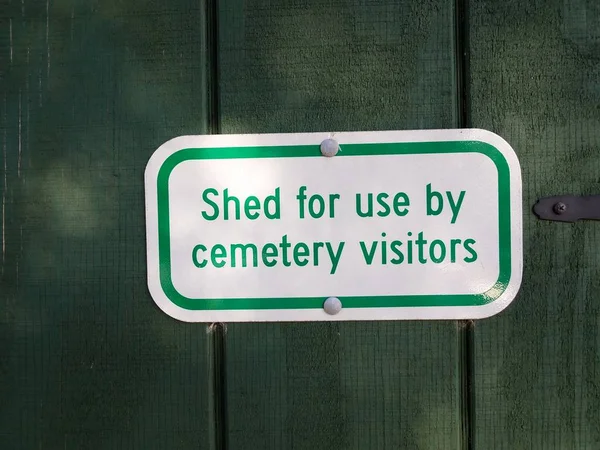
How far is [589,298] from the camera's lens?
85cm

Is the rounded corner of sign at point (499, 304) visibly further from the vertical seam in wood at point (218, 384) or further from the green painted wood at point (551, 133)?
the vertical seam in wood at point (218, 384)

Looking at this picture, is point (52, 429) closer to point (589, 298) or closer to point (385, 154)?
point (385, 154)

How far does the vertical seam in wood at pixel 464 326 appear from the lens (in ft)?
2.82

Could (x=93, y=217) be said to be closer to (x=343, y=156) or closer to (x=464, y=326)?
(x=343, y=156)

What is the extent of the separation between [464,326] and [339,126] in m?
0.31

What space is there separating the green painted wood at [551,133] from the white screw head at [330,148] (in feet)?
0.59

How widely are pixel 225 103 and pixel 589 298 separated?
1.75 ft

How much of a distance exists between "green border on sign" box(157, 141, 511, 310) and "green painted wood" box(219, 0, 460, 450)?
0.10 ft

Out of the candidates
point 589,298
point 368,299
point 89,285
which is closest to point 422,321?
point 368,299

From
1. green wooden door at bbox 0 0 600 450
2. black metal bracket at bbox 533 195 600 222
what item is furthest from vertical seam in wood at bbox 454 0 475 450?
black metal bracket at bbox 533 195 600 222

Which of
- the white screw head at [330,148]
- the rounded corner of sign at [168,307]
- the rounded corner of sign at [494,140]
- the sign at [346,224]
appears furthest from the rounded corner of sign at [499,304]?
the rounded corner of sign at [168,307]

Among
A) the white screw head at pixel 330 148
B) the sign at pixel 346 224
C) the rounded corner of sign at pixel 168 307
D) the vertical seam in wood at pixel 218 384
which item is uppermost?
the white screw head at pixel 330 148

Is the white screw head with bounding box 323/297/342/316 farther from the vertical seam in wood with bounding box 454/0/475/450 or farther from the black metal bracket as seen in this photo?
the black metal bracket

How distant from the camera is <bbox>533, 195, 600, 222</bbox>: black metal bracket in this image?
2.78 feet
